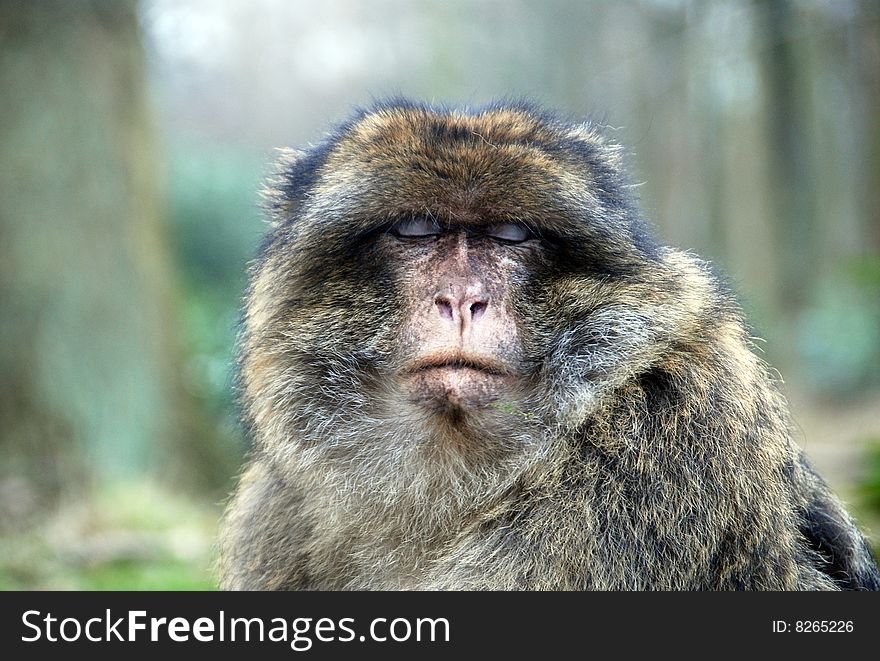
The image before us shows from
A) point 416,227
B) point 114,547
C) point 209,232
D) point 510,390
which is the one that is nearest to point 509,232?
point 416,227

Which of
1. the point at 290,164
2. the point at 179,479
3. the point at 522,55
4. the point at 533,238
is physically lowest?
the point at 533,238

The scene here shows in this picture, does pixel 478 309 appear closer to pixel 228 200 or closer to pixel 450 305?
pixel 450 305

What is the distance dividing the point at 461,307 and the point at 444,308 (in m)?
0.06

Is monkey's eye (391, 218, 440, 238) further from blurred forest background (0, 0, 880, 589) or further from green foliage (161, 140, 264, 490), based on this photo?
green foliage (161, 140, 264, 490)

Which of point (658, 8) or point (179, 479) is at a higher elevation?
point (658, 8)

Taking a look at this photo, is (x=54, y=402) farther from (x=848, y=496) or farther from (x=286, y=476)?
(x=848, y=496)

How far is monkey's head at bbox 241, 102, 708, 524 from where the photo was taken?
349cm

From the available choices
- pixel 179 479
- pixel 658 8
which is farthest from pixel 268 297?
pixel 658 8

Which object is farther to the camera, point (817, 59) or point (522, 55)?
point (522, 55)

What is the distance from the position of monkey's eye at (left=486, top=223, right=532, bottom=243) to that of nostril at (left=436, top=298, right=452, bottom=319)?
364mm

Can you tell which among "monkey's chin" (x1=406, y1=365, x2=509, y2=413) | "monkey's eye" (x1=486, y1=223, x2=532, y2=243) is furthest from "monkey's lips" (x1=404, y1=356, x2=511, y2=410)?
"monkey's eye" (x1=486, y1=223, x2=532, y2=243)

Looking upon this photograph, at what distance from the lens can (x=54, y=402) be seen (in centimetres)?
884

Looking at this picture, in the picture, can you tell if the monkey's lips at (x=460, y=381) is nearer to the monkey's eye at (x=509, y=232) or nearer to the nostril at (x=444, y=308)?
the nostril at (x=444, y=308)

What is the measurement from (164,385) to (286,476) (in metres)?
6.43
